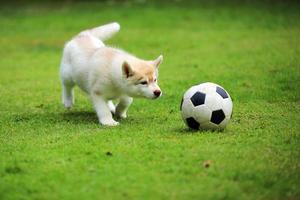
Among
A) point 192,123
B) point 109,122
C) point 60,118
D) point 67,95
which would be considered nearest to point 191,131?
point 192,123

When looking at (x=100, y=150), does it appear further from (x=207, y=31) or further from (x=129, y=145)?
→ (x=207, y=31)

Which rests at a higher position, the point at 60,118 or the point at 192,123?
the point at 192,123

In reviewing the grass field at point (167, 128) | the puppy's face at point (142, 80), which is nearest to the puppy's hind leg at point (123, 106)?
the grass field at point (167, 128)

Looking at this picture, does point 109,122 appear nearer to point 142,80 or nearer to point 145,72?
point 142,80

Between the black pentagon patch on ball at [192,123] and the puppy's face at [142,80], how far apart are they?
58 cm

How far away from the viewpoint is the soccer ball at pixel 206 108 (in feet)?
25.9

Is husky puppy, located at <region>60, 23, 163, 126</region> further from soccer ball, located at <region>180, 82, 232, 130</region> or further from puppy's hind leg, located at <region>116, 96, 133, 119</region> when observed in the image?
soccer ball, located at <region>180, 82, 232, 130</region>

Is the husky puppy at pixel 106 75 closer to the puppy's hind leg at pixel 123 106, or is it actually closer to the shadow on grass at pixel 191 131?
the puppy's hind leg at pixel 123 106

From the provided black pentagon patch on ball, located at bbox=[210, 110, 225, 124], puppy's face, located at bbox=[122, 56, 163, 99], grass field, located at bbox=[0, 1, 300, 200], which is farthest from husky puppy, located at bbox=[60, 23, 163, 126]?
black pentagon patch on ball, located at bbox=[210, 110, 225, 124]

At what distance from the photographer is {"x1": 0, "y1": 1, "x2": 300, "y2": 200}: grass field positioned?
6.18 metres

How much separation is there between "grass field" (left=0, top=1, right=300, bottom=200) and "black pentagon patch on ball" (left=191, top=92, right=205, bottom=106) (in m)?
0.38

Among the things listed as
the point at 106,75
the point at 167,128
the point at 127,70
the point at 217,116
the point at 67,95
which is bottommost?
the point at 67,95

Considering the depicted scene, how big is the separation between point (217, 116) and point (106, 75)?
1778mm

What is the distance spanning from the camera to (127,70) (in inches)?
332
